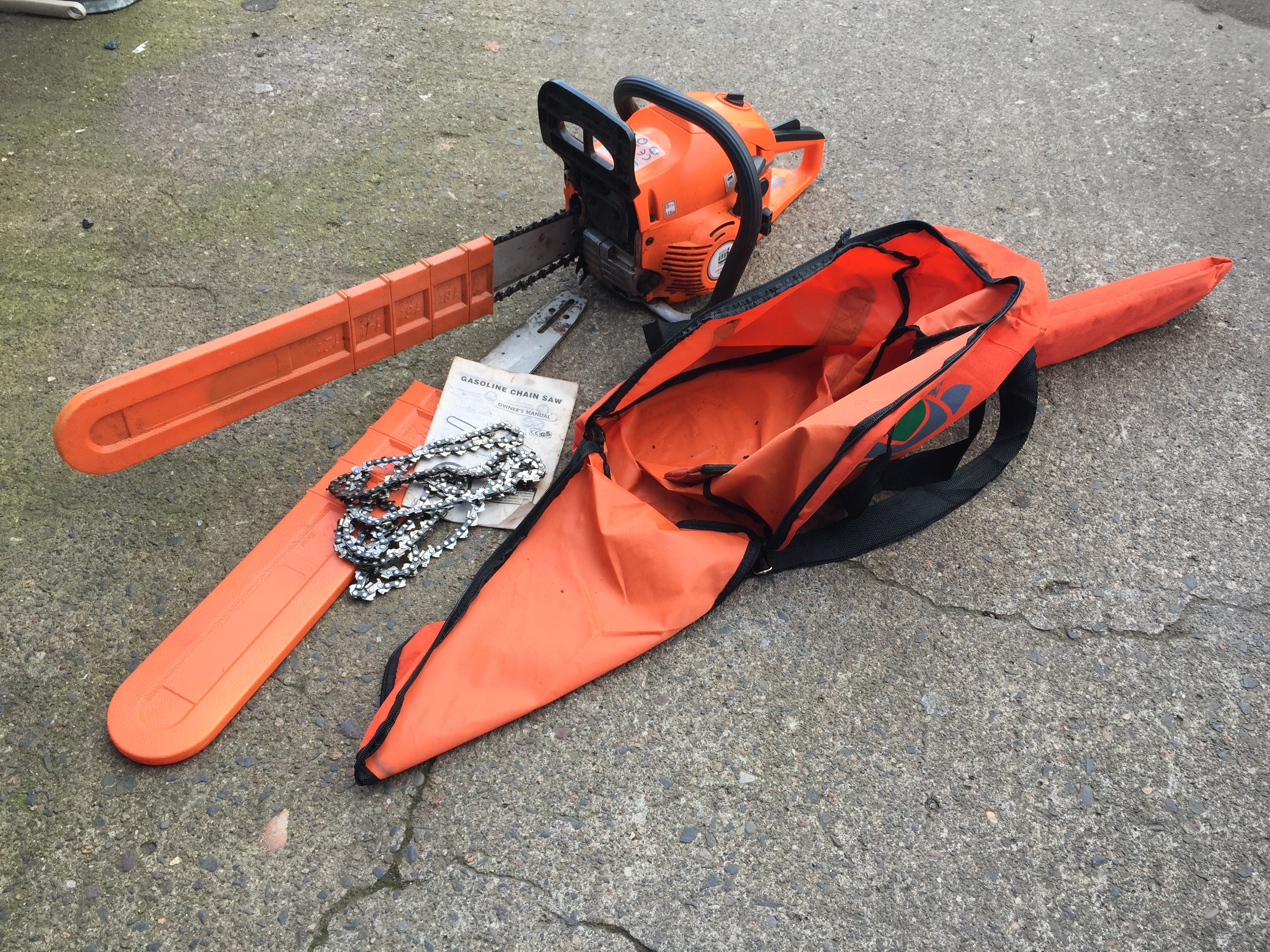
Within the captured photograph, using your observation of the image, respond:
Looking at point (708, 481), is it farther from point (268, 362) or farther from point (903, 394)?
point (268, 362)

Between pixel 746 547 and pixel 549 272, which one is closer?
pixel 746 547

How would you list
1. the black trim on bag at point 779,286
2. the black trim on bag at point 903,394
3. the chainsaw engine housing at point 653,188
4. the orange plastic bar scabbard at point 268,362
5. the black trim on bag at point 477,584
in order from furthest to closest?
the chainsaw engine housing at point 653,188
the black trim on bag at point 779,286
the black trim on bag at point 903,394
the orange plastic bar scabbard at point 268,362
the black trim on bag at point 477,584

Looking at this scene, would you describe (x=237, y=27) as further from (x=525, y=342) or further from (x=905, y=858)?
(x=905, y=858)

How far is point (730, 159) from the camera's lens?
2693 mm

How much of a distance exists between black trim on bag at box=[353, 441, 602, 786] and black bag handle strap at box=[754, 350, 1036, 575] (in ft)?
1.95

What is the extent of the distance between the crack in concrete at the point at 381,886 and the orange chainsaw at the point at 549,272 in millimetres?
1145

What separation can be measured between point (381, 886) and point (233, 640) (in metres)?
0.74

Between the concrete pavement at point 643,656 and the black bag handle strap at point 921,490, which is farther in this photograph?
the black bag handle strap at point 921,490

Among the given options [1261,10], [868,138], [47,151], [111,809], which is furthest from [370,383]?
[1261,10]

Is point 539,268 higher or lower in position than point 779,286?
lower

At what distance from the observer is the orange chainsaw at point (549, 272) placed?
2246 mm

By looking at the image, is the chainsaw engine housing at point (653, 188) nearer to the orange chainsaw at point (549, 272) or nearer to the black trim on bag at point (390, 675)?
the orange chainsaw at point (549, 272)

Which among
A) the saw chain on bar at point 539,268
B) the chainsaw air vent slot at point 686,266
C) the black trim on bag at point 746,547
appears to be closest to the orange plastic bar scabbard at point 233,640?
the saw chain on bar at point 539,268

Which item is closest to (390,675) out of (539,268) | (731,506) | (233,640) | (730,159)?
(233,640)
